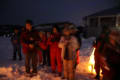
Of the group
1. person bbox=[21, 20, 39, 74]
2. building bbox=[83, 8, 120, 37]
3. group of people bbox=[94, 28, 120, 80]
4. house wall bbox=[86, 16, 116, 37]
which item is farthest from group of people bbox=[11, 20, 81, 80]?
house wall bbox=[86, 16, 116, 37]

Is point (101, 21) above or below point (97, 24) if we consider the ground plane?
above

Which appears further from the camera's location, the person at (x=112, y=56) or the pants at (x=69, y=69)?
the pants at (x=69, y=69)

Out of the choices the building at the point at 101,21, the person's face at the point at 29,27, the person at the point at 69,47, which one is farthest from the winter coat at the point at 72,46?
the building at the point at 101,21

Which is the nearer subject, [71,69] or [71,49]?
[71,49]

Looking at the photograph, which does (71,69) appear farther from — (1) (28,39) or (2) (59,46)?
(1) (28,39)

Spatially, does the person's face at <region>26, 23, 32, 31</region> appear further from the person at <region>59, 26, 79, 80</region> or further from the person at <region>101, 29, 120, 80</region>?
the person at <region>101, 29, 120, 80</region>

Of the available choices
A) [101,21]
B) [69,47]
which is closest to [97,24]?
[101,21]

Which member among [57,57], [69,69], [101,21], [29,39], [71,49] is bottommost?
[69,69]

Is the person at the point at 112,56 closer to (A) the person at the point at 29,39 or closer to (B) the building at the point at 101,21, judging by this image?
(A) the person at the point at 29,39

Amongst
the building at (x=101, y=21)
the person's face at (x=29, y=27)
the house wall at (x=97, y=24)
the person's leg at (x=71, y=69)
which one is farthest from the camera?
the house wall at (x=97, y=24)

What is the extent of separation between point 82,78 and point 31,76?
204 cm

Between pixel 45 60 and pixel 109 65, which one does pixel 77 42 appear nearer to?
pixel 109 65

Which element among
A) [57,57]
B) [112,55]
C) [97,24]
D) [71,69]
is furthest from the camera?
[97,24]

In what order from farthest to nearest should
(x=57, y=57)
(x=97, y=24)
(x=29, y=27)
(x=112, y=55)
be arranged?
(x=97, y=24) → (x=57, y=57) → (x=29, y=27) → (x=112, y=55)
